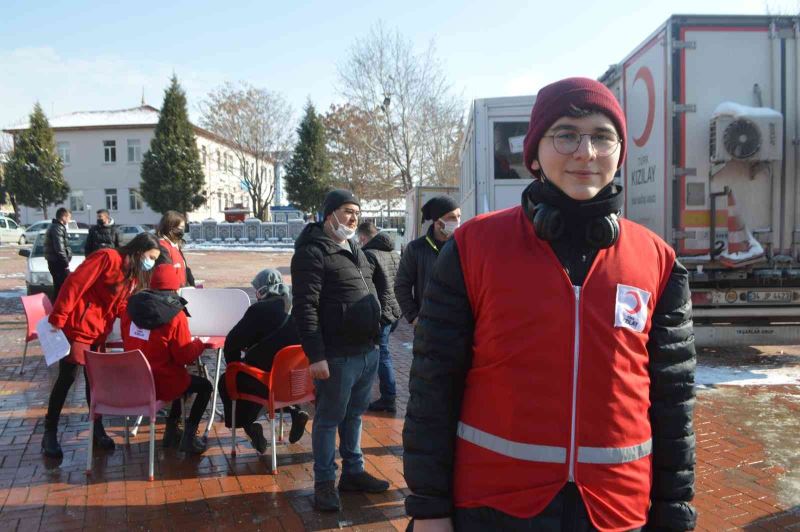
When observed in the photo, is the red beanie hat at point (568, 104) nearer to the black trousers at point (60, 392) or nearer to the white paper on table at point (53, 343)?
the white paper on table at point (53, 343)

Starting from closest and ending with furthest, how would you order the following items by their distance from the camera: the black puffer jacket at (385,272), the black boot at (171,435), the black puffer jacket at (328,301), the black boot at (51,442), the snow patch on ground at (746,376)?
the black puffer jacket at (328,301), the black boot at (51,442), the black puffer jacket at (385,272), the black boot at (171,435), the snow patch on ground at (746,376)

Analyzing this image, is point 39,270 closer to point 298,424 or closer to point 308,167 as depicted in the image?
point 298,424

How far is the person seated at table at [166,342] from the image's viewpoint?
4.34 metres

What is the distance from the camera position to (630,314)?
159 centimetres

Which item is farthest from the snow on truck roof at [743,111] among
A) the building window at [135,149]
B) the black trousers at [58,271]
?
the building window at [135,149]

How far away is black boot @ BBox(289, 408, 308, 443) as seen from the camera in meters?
4.61

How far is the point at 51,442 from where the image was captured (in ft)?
14.8

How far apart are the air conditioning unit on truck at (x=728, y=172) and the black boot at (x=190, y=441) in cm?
516

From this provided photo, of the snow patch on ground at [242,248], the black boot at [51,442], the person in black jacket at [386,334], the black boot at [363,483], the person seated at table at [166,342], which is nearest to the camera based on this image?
the black boot at [363,483]

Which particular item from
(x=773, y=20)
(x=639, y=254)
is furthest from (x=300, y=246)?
(x=773, y=20)

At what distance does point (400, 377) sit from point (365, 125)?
22.3 metres

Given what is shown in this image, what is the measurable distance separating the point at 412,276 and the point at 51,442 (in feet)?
9.62

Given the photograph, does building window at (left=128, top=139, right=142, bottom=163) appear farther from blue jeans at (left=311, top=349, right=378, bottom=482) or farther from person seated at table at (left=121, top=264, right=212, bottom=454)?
blue jeans at (left=311, top=349, right=378, bottom=482)

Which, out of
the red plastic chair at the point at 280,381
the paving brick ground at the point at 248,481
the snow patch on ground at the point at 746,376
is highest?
the red plastic chair at the point at 280,381
